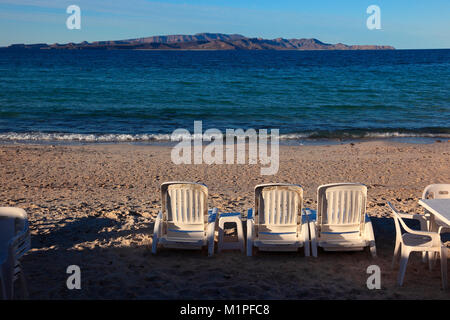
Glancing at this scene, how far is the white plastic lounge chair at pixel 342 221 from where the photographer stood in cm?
525

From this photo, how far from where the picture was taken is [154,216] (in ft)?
24.0

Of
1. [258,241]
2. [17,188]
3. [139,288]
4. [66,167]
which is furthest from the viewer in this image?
[66,167]

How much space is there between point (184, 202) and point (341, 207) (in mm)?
1881

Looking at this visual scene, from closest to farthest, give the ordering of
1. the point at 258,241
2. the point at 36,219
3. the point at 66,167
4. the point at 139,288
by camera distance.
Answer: the point at 139,288
the point at 258,241
the point at 36,219
the point at 66,167

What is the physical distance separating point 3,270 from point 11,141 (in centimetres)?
1384

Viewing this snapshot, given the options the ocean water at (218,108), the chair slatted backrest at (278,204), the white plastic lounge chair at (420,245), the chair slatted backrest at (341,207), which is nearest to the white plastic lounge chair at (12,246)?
the chair slatted backrest at (278,204)

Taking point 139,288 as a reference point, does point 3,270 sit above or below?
above

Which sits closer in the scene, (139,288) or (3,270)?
(3,270)

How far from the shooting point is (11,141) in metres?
16.4

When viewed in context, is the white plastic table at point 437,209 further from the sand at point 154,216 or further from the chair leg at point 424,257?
the sand at point 154,216

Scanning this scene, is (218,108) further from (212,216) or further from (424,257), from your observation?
(424,257)

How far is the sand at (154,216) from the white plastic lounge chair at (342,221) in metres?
0.22

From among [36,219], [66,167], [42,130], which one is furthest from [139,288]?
[42,130]
